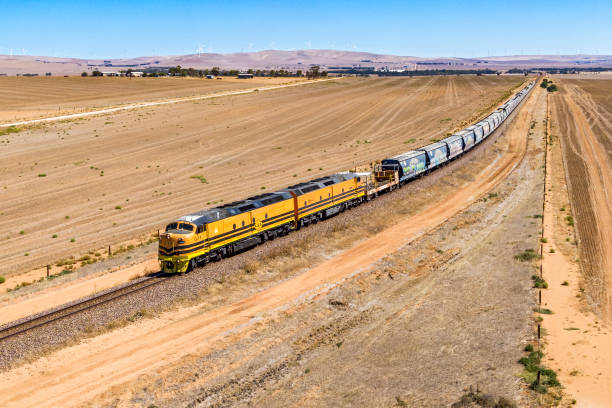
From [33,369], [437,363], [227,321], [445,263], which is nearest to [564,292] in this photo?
[445,263]

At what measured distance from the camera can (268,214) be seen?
37.8m

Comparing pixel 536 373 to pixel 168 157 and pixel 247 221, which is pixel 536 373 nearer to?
pixel 247 221

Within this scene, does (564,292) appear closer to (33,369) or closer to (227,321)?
(227,321)

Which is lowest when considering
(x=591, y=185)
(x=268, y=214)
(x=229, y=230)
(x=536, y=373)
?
(x=536, y=373)

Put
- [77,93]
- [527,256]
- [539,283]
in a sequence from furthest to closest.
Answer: [77,93] → [527,256] → [539,283]

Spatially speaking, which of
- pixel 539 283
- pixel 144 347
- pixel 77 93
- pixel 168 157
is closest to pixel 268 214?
pixel 144 347

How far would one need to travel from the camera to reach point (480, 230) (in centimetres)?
4150

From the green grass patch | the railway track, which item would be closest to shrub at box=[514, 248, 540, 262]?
the green grass patch

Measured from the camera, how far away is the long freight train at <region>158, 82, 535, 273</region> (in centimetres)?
3203

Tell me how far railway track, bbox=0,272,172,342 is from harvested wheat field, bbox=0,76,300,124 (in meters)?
87.2

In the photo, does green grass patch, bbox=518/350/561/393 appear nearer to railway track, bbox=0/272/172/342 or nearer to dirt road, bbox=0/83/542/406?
dirt road, bbox=0/83/542/406

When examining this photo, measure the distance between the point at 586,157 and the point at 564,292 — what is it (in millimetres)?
49913

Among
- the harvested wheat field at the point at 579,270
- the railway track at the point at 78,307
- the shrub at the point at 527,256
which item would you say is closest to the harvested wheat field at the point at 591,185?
the harvested wheat field at the point at 579,270

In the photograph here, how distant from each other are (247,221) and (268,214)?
2342mm
